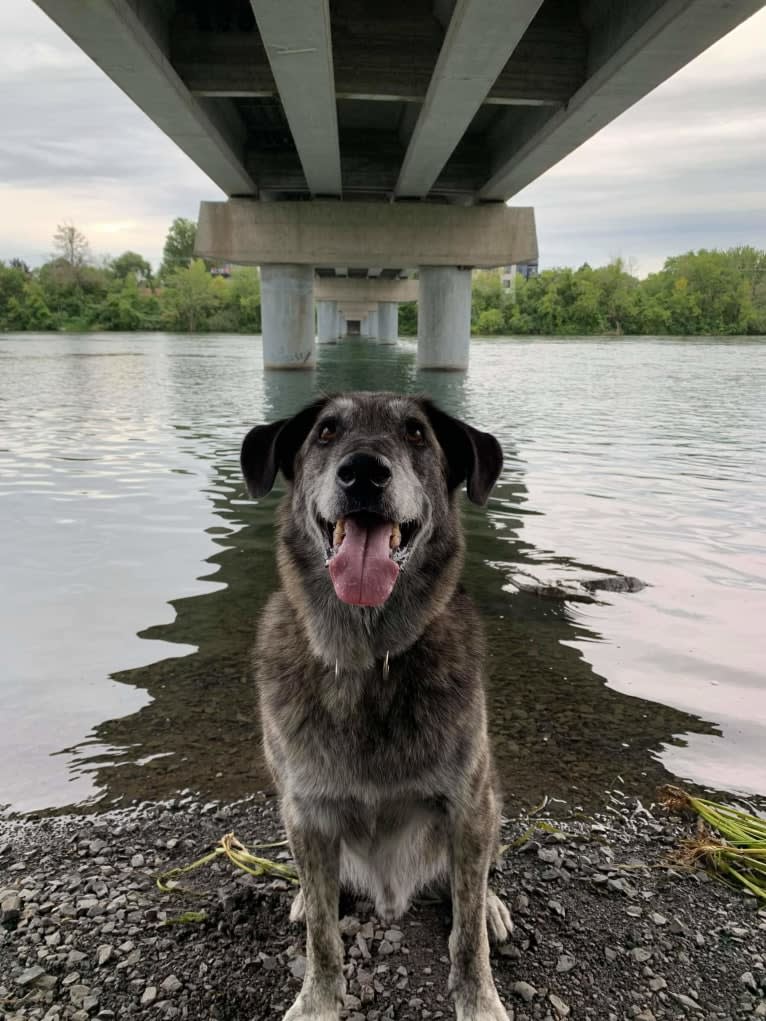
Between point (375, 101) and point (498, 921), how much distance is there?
90.9ft

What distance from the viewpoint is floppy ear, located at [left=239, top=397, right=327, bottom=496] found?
3855 millimetres

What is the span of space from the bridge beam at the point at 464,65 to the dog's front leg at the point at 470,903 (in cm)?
1544

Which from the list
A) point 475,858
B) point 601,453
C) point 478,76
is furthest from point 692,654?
point 478,76

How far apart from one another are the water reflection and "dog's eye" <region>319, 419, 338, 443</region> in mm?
2460

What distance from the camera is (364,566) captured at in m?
3.40

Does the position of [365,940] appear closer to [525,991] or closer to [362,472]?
[525,991]

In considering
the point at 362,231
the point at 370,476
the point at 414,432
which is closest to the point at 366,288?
the point at 362,231

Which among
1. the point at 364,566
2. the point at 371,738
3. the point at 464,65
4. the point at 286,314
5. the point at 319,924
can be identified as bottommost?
the point at 319,924

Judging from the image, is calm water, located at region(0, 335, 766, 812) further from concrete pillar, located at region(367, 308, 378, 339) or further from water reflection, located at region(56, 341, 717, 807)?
Result: concrete pillar, located at region(367, 308, 378, 339)

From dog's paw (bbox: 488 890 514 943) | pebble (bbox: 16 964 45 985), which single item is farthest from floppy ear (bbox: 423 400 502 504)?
pebble (bbox: 16 964 45 985)

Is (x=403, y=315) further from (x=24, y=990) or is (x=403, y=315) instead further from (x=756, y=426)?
(x=24, y=990)

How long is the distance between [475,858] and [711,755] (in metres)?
2.78

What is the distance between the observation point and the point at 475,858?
3.34 meters

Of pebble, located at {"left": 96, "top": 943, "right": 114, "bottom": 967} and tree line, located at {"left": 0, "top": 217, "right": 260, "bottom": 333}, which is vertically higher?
tree line, located at {"left": 0, "top": 217, "right": 260, "bottom": 333}
